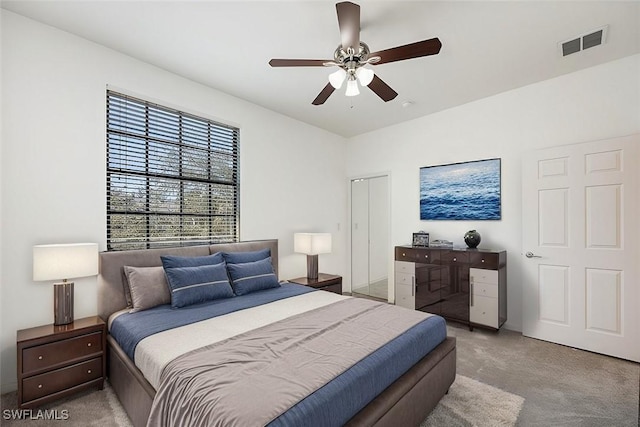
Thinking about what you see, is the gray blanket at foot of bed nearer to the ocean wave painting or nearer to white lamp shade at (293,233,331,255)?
white lamp shade at (293,233,331,255)

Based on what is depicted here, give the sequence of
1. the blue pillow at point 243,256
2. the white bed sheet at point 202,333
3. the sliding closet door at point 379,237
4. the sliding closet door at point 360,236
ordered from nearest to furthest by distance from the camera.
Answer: the white bed sheet at point 202,333 → the blue pillow at point 243,256 → the sliding closet door at point 379,237 → the sliding closet door at point 360,236

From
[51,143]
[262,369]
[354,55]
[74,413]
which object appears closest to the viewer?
[262,369]

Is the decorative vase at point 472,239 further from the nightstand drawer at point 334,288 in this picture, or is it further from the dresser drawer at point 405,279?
the nightstand drawer at point 334,288

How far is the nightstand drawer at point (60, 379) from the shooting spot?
Answer: 6.57 ft

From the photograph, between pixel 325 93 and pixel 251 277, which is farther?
pixel 251 277

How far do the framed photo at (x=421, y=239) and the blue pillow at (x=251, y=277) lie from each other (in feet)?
7.04

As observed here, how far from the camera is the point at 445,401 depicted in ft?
7.11

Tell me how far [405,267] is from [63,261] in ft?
12.3

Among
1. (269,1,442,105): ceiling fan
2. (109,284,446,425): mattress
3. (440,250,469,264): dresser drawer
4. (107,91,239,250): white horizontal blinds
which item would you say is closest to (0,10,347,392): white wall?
(107,91,239,250): white horizontal blinds

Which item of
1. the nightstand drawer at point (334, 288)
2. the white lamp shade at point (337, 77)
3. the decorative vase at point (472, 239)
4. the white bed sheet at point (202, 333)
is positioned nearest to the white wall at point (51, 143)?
the white bed sheet at point (202, 333)

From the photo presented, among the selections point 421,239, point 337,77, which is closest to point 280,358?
point 337,77

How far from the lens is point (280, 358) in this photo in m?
1.60

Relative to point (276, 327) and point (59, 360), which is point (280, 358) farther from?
point (59, 360)

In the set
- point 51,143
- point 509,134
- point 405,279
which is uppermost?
point 509,134
